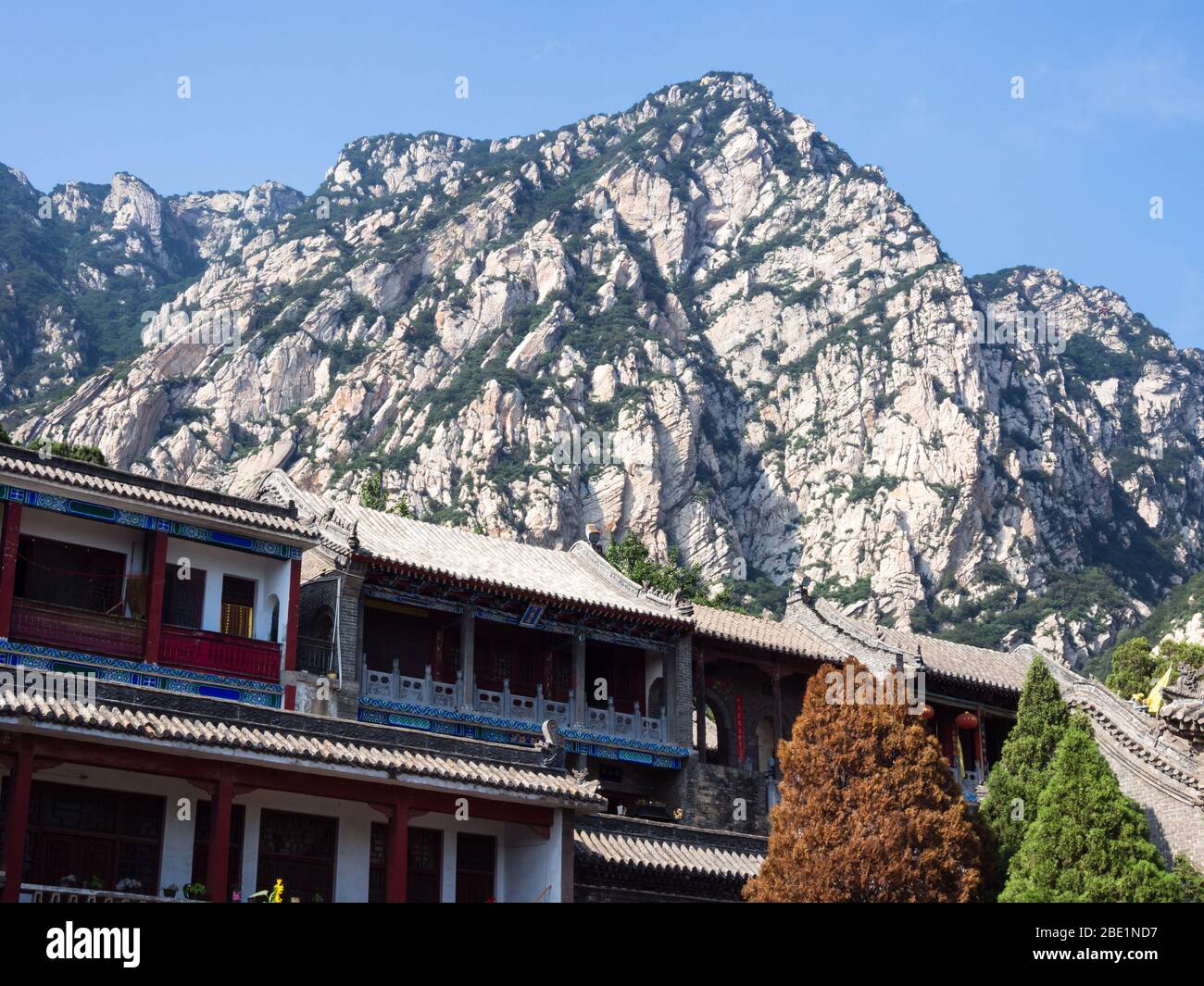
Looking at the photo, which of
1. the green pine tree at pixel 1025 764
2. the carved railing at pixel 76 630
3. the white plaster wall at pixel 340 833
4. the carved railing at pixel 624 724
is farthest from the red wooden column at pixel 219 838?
the green pine tree at pixel 1025 764

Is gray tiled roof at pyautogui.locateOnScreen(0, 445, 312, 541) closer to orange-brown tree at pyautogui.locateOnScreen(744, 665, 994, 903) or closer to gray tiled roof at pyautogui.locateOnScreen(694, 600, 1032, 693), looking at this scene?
orange-brown tree at pyautogui.locateOnScreen(744, 665, 994, 903)

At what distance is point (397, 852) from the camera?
981 inches

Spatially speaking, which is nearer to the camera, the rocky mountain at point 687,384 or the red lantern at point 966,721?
the red lantern at point 966,721

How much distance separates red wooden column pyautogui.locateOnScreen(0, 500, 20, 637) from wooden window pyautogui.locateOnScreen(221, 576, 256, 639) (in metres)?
4.56

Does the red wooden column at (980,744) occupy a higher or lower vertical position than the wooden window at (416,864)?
higher

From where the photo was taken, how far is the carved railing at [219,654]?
3083 centimetres

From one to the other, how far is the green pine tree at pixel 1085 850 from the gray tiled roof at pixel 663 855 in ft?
17.6

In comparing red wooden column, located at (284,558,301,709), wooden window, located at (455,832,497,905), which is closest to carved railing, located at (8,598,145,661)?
red wooden column, located at (284,558,301,709)

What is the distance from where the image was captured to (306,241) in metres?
144

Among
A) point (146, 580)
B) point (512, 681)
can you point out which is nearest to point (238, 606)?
point (146, 580)

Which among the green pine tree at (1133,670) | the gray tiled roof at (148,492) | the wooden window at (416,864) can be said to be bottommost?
the wooden window at (416,864)

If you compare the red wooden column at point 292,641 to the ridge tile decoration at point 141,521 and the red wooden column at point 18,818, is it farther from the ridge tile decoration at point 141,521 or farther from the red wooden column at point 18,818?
the red wooden column at point 18,818

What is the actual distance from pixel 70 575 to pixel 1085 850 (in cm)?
2101

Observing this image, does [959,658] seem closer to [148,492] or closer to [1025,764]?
[1025,764]
